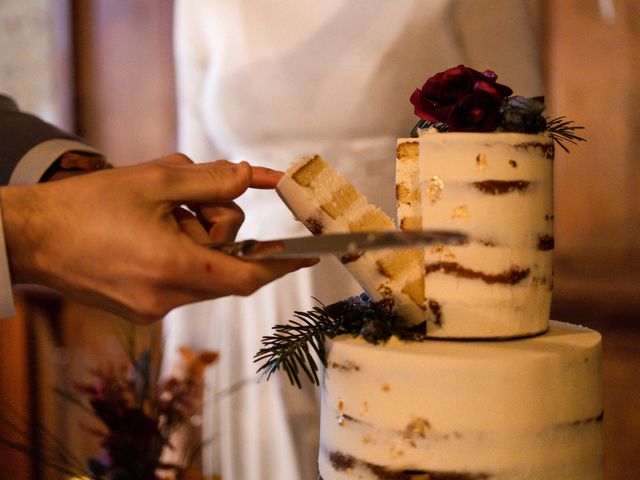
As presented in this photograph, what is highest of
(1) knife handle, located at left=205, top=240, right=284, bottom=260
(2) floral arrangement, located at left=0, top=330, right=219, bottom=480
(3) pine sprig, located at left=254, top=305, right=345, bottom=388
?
(1) knife handle, located at left=205, top=240, right=284, bottom=260

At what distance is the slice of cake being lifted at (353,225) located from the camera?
0.80 meters

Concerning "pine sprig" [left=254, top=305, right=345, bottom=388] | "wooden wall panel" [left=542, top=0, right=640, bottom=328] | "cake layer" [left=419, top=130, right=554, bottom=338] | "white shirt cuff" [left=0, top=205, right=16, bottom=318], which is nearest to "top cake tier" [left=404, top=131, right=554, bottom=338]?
"cake layer" [left=419, top=130, right=554, bottom=338]

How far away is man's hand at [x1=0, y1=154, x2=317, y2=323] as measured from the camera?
30.1 inches

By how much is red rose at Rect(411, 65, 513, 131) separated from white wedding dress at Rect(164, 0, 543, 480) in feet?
2.23

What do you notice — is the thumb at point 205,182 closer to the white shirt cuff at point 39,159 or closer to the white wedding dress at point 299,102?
the white shirt cuff at point 39,159

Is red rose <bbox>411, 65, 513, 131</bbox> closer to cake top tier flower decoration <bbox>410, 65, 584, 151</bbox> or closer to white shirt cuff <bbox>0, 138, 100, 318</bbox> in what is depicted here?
cake top tier flower decoration <bbox>410, 65, 584, 151</bbox>

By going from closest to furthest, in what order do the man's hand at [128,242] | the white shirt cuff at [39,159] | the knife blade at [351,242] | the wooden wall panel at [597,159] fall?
1. the knife blade at [351,242]
2. the man's hand at [128,242]
3. the white shirt cuff at [39,159]
4. the wooden wall panel at [597,159]

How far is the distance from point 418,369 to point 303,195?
22cm

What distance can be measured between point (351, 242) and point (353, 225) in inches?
5.2

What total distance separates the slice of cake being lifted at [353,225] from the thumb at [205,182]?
0.21 feet

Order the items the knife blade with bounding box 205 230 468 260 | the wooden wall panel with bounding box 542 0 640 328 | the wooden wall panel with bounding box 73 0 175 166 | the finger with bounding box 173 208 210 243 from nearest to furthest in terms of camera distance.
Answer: the knife blade with bounding box 205 230 468 260 < the finger with bounding box 173 208 210 243 < the wooden wall panel with bounding box 542 0 640 328 < the wooden wall panel with bounding box 73 0 175 166

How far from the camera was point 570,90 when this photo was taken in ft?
6.89

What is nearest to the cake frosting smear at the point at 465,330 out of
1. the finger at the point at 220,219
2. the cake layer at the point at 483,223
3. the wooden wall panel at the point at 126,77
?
the cake layer at the point at 483,223

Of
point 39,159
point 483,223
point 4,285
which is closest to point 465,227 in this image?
point 483,223
